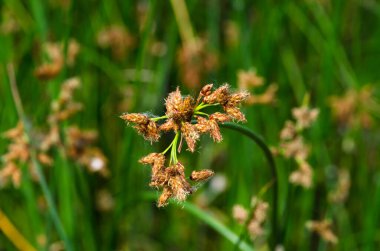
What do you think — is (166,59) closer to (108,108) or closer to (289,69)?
(108,108)

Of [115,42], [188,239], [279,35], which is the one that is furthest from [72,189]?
[279,35]

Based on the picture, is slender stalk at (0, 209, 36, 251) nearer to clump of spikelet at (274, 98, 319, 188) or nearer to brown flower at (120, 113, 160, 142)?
clump of spikelet at (274, 98, 319, 188)

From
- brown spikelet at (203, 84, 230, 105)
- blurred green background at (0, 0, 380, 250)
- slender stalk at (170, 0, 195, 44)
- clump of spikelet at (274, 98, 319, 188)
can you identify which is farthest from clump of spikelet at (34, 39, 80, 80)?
brown spikelet at (203, 84, 230, 105)

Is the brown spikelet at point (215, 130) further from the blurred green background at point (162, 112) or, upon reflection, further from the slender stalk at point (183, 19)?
the slender stalk at point (183, 19)

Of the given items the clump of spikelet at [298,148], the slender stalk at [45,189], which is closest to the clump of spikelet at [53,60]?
the slender stalk at [45,189]

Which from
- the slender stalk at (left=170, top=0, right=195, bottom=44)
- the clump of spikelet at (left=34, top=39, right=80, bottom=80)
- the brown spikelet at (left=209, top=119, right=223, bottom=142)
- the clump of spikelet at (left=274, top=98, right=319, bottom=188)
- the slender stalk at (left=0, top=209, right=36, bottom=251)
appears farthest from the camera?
the slender stalk at (left=170, top=0, right=195, bottom=44)
